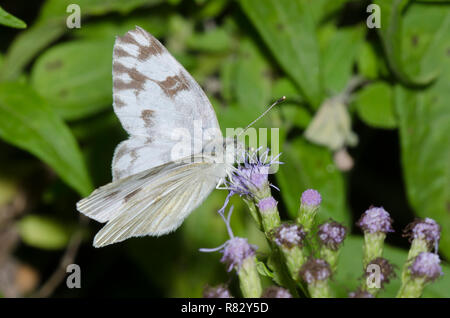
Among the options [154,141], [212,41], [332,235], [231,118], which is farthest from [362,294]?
[212,41]

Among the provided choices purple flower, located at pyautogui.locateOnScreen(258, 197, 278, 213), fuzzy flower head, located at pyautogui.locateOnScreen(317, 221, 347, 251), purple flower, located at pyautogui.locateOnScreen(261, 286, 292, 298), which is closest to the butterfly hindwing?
purple flower, located at pyautogui.locateOnScreen(258, 197, 278, 213)

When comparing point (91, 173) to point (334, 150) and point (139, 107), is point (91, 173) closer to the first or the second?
point (139, 107)

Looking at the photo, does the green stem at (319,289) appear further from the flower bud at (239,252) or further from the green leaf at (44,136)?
the green leaf at (44,136)

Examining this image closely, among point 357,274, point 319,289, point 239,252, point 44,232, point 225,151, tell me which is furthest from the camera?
point 44,232

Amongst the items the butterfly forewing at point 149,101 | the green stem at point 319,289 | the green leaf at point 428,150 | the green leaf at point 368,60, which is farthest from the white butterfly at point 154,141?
the green leaf at point 368,60

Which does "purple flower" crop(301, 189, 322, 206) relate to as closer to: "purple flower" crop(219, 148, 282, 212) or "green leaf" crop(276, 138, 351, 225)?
"purple flower" crop(219, 148, 282, 212)

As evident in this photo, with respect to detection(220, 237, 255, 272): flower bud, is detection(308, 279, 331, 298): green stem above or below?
below

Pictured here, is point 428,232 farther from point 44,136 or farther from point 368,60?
point 44,136
